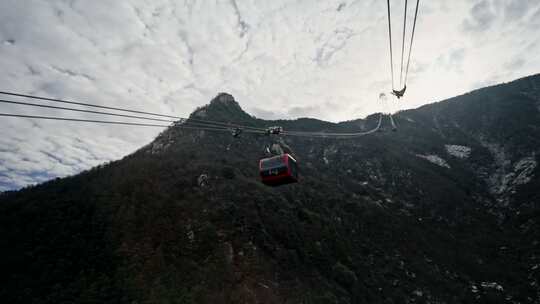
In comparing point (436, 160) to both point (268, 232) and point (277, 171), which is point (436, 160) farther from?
point (277, 171)

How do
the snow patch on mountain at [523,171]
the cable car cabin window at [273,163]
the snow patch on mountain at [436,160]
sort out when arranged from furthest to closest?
the snow patch on mountain at [436,160]
the snow patch on mountain at [523,171]
the cable car cabin window at [273,163]

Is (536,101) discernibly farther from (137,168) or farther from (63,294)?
(63,294)

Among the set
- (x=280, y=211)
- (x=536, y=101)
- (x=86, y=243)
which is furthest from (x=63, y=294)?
(x=536, y=101)

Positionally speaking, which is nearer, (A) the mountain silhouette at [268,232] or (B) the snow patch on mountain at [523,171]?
(A) the mountain silhouette at [268,232]

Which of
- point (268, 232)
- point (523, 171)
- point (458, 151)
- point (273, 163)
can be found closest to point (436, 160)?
point (458, 151)

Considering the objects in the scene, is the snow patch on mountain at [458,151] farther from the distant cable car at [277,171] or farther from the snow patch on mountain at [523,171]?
the distant cable car at [277,171]

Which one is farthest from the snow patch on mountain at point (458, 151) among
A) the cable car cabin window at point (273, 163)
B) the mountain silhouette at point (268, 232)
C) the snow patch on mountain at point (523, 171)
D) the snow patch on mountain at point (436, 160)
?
Answer: the cable car cabin window at point (273, 163)
